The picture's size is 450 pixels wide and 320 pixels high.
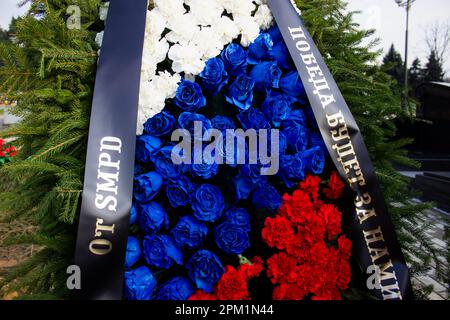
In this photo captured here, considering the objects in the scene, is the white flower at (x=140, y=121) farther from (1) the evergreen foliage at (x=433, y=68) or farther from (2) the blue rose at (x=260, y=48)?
(1) the evergreen foliage at (x=433, y=68)

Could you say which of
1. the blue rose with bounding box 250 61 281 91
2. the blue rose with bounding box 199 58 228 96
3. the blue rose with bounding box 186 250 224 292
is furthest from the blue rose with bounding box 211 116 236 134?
the blue rose with bounding box 186 250 224 292

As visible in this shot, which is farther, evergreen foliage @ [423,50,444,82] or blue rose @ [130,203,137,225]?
evergreen foliage @ [423,50,444,82]

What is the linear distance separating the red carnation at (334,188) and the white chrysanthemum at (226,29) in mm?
698

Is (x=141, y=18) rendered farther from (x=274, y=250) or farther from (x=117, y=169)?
(x=274, y=250)

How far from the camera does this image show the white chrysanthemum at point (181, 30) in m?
1.50

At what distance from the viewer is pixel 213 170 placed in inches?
53.5

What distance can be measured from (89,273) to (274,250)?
25.9 inches

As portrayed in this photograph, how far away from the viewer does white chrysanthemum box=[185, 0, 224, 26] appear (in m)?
1.53

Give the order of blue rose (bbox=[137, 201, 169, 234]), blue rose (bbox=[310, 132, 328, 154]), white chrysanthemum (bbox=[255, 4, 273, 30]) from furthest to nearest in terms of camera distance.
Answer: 1. white chrysanthemum (bbox=[255, 4, 273, 30])
2. blue rose (bbox=[310, 132, 328, 154])
3. blue rose (bbox=[137, 201, 169, 234])

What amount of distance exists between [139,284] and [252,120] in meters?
0.72

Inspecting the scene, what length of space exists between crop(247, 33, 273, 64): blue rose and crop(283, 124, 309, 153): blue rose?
0.34 m

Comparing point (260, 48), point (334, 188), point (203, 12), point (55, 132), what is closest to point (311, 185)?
point (334, 188)

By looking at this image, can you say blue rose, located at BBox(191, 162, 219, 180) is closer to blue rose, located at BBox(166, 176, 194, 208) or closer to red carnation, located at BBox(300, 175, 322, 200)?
blue rose, located at BBox(166, 176, 194, 208)
